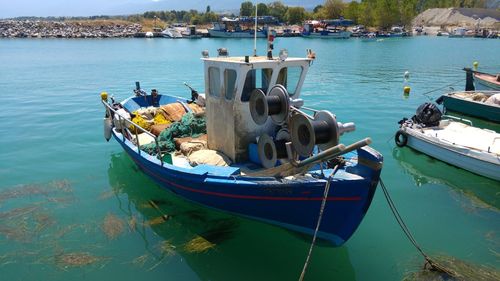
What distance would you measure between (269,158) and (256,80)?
183 cm

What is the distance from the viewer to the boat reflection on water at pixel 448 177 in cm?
1029

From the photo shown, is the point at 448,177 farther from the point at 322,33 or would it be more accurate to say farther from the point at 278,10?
the point at 278,10

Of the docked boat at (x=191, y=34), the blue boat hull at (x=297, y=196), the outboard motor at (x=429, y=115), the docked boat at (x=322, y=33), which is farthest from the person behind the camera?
the docked boat at (x=191, y=34)

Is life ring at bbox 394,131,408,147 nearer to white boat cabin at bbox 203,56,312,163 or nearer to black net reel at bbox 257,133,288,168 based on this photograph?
white boat cabin at bbox 203,56,312,163

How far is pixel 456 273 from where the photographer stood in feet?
23.3

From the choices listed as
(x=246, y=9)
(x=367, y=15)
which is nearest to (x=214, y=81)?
(x=367, y=15)

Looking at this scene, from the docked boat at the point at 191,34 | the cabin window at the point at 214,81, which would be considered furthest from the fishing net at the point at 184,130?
the docked boat at the point at 191,34

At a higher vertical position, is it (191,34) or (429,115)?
(191,34)

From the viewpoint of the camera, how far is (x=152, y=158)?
9.30 m

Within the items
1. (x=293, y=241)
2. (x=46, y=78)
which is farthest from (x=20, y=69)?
(x=293, y=241)

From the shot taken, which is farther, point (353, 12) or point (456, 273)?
point (353, 12)

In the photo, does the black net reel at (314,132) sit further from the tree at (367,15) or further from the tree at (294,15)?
the tree at (294,15)

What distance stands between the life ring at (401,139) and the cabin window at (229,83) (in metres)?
8.29

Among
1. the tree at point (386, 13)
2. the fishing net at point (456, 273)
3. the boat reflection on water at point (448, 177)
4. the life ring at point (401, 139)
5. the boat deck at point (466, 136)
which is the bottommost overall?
the fishing net at point (456, 273)
